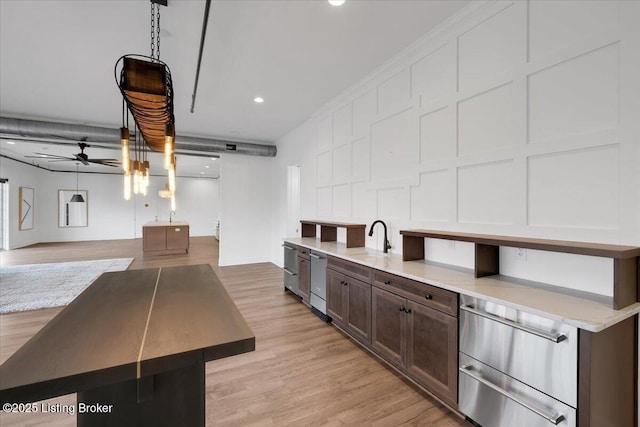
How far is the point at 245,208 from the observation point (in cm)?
740

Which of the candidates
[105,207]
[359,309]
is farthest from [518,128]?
[105,207]

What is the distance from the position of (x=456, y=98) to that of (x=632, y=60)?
3.68 ft

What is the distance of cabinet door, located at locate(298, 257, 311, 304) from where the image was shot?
13.4 ft

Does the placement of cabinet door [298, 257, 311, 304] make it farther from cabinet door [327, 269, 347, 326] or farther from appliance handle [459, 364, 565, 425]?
appliance handle [459, 364, 565, 425]

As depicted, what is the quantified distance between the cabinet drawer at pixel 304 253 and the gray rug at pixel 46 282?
11.8ft

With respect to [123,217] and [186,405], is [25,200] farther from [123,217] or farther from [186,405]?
[186,405]

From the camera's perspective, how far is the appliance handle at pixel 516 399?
143 cm

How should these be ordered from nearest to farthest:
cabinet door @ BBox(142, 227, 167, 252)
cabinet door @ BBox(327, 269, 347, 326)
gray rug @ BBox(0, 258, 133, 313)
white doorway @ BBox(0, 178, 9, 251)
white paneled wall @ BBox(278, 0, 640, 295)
→ 1. white paneled wall @ BBox(278, 0, 640, 295)
2. cabinet door @ BBox(327, 269, 347, 326)
3. gray rug @ BBox(0, 258, 133, 313)
4. cabinet door @ BBox(142, 227, 167, 252)
5. white doorway @ BBox(0, 178, 9, 251)

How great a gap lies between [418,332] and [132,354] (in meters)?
1.91

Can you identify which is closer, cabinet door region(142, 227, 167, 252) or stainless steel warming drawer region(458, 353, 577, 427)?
stainless steel warming drawer region(458, 353, 577, 427)

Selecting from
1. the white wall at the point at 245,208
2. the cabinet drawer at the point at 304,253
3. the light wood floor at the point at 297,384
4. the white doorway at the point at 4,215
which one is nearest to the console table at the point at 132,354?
the light wood floor at the point at 297,384

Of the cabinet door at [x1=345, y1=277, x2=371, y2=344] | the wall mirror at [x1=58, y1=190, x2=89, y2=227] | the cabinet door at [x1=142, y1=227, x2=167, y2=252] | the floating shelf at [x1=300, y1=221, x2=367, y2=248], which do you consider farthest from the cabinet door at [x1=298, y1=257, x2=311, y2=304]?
the wall mirror at [x1=58, y1=190, x2=89, y2=227]

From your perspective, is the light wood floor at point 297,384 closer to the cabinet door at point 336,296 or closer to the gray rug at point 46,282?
the cabinet door at point 336,296

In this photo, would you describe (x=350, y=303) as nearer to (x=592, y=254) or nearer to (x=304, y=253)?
(x=304, y=253)
